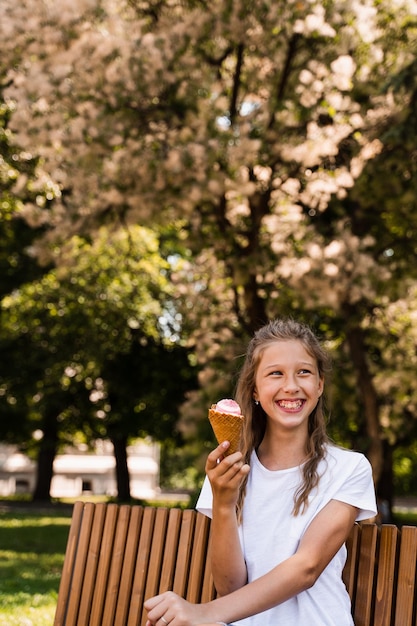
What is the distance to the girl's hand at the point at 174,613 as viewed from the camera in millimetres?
2838

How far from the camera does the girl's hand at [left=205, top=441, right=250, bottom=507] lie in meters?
2.91

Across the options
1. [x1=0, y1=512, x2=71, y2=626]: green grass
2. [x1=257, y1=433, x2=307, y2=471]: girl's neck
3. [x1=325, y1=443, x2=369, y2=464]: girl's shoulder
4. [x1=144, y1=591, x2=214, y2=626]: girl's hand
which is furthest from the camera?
[x1=0, y1=512, x2=71, y2=626]: green grass

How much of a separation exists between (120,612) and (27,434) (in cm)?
2636

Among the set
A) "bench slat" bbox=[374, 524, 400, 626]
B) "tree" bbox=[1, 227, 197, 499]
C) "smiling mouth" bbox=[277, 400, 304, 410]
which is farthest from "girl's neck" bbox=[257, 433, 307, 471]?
"tree" bbox=[1, 227, 197, 499]

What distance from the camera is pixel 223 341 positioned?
545 inches

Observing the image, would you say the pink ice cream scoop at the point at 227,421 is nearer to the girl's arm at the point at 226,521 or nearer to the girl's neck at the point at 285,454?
the girl's arm at the point at 226,521

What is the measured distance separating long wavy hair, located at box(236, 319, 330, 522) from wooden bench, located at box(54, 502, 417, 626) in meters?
0.37

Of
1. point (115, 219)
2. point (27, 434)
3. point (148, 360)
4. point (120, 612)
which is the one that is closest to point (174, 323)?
point (148, 360)

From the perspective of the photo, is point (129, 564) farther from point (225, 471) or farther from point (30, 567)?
point (30, 567)

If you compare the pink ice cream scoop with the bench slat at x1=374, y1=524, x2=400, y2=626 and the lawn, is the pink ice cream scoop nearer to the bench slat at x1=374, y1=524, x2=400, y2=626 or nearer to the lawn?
the bench slat at x1=374, y1=524, x2=400, y2=626

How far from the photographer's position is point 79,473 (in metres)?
41.6

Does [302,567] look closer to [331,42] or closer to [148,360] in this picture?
[331,42]

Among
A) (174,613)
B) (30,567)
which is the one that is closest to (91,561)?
(174,613)

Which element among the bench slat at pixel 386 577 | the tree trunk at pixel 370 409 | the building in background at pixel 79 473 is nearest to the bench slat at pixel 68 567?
the bench slat at pixel 386 577
